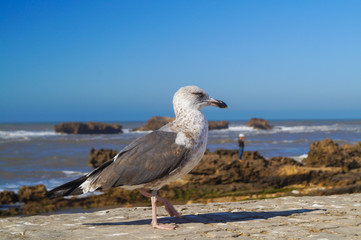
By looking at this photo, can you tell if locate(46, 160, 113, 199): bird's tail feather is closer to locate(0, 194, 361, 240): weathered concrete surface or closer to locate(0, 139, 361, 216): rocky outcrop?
locate(0, 194, 361, 240): weathered concrete surface

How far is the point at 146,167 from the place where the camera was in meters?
3.92

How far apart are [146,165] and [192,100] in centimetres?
90

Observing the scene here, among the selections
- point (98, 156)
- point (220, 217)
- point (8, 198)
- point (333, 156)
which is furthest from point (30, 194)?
point (333, 156)

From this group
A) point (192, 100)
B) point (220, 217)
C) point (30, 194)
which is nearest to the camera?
point (192, 100)

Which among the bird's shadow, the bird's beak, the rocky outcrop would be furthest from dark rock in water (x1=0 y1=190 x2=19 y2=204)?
the bird's beak

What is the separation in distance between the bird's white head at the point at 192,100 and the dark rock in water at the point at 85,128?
5238 cm

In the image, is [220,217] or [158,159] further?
[220,217]

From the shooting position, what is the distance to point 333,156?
1347 cm

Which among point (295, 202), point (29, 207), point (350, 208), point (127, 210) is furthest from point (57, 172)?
point (350, 208)

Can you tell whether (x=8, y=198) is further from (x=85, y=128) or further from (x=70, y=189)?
(x=85, y=128)

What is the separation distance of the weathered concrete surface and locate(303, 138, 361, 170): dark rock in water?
26.2 feet

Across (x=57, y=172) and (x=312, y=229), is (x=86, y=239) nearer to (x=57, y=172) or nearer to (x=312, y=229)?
(x=312, y=229)

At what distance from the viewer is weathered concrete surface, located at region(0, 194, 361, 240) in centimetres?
382

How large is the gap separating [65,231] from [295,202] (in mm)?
3544
